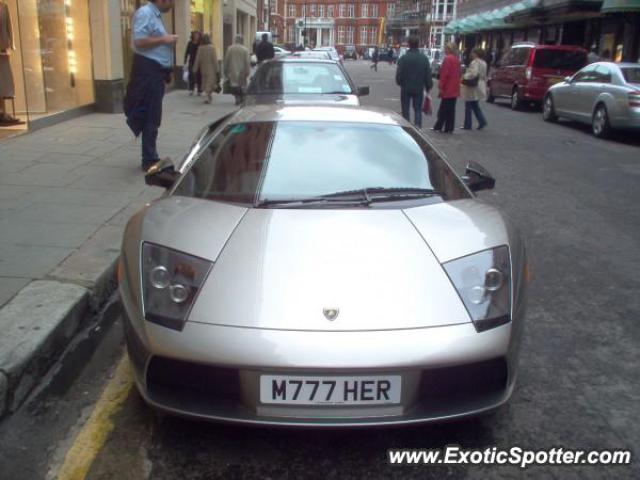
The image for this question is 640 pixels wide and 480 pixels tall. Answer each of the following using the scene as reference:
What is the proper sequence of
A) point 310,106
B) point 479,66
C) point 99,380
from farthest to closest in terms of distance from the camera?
point 479,66 → point 310,106 → point 99,380

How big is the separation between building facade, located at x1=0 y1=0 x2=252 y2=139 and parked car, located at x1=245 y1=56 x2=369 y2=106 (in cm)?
377

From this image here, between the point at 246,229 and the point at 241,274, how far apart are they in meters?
0.36

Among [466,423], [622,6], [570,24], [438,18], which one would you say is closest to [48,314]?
[466,423]

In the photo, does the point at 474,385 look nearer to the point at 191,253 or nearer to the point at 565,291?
the point at 191,253

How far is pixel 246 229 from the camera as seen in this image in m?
3.12

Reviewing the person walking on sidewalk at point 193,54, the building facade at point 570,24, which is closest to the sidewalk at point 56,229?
the person walking on sidewalk at point 193,54

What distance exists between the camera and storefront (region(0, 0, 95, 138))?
1043 centimetres

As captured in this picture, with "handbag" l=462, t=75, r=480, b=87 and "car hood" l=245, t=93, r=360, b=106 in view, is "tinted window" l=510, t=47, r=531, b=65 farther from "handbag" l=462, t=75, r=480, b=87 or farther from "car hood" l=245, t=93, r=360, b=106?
"car hood" l=245, t=93, r=360, b=106

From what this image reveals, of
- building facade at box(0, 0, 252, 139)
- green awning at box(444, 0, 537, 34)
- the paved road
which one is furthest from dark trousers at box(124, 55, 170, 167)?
green awning at box(444, 0, 537, 34)

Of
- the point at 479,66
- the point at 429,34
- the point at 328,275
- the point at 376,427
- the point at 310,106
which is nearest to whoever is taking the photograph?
the point at 376,427

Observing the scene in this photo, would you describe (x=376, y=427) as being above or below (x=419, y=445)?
above

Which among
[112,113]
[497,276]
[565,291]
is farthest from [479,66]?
[497,276]

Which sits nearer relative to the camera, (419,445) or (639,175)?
(419,445)

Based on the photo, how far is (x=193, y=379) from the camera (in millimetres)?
2668
